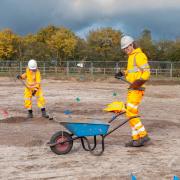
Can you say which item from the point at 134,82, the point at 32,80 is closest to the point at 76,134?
the point at 134,82

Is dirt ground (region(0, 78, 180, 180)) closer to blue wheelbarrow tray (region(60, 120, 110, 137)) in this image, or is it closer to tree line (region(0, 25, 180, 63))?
blue wheelbarrow tray (region(60, 120, 110, 137))

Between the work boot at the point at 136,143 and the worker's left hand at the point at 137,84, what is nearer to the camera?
the worker's left hand at the point at 137,84

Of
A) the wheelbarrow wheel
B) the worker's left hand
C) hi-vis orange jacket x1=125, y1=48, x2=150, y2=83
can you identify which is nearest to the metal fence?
hi-vis orange jacket x1=125, y1=48, x2=150, y2=83

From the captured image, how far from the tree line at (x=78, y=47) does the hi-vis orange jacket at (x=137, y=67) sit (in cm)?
3505

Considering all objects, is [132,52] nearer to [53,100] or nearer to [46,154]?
[46,154]

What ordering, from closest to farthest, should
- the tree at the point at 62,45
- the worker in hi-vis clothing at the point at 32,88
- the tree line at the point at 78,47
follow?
1. the worker in hi-vis clothing at the point at 32,88
2. the tree line at the point at 78,47
3. the tree at the point at 62,45

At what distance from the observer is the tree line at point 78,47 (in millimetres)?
44844

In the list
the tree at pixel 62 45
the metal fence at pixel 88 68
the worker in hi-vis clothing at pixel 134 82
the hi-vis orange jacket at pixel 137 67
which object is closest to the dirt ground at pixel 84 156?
the worker in hi-vis clothing at pixel 134 82

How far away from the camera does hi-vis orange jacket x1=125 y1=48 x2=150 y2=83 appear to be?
8.10 meters

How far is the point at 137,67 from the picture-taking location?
8.17m

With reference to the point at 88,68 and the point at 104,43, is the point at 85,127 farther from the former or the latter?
the point at 104,43

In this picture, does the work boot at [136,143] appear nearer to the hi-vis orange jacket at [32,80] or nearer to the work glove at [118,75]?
the work glove at [118,75]

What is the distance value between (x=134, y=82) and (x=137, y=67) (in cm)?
35

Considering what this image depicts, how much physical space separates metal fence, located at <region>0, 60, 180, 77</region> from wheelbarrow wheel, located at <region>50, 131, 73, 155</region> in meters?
29.1
